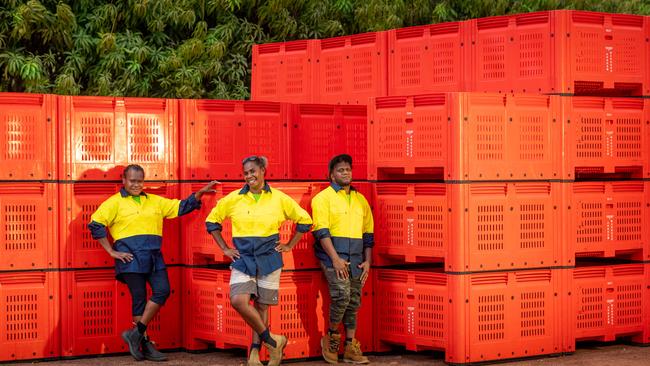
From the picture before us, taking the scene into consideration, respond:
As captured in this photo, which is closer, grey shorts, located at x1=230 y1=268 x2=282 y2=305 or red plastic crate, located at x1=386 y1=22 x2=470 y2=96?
grey shorts, located at x1=230 y1=268 x2=282 y2=305

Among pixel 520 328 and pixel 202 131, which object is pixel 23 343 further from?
pixel 520 328

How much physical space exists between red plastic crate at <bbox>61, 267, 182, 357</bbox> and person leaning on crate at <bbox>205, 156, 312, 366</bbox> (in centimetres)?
154

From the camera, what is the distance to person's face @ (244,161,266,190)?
12086mm

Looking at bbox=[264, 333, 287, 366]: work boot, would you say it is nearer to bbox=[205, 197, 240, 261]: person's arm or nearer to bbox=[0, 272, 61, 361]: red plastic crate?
bbox=[205, 197, 240, 261]: person's arm

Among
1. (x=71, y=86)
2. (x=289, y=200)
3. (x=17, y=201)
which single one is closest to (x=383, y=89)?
(x=289, y=200)

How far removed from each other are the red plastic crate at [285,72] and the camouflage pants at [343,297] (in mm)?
3892

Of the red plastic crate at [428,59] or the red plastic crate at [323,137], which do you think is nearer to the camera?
the red plastic crate at [428,59]

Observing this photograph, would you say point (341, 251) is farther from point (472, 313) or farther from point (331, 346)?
point (472, 313)

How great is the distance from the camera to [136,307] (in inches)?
506

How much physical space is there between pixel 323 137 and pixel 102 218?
295 cm

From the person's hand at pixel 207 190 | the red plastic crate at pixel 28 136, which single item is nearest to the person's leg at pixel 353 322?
the person's hand at pixel 207 190

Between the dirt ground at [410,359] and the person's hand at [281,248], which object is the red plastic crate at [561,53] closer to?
the dirt ground at [410,359]

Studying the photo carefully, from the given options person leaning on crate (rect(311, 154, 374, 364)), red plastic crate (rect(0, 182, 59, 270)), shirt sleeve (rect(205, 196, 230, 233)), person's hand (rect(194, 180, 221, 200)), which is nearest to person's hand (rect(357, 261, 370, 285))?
person leaning on crate (rect(311, 154, 374, 364))

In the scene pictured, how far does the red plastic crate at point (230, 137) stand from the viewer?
44.1 feet
